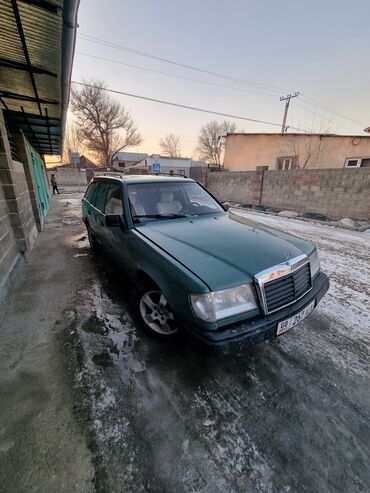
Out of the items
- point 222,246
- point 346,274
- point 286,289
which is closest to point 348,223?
point 346,274

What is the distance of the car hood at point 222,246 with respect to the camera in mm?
1774

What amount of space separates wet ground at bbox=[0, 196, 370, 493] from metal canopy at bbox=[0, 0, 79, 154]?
2999mm

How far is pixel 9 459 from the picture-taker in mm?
1410

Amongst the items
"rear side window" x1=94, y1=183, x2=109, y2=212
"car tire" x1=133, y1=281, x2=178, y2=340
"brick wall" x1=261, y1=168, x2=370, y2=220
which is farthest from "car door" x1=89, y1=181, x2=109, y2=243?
"brick wall" x1=261, y1=168, x2=370, y2=220

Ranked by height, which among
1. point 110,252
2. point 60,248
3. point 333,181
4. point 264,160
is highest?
point 264,160

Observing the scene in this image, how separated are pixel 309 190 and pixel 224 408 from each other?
32.7 feet

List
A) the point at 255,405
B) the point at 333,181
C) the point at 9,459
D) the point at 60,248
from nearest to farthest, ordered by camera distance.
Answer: the point at 9,459, the point at 255,405, the point at 60,248, the point at 333,181

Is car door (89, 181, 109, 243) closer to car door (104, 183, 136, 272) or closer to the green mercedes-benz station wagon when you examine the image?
car door (104, 183, 136, 272)

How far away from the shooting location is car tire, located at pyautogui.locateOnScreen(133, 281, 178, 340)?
7.32ft

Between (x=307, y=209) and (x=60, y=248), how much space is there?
31.2ft

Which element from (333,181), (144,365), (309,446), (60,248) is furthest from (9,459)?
→ (333,181)

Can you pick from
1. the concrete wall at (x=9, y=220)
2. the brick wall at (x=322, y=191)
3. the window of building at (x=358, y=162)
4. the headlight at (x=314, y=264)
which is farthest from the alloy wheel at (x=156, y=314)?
the window of building at (x=358, y=162)

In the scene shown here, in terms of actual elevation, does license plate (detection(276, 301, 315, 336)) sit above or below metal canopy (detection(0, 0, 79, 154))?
below

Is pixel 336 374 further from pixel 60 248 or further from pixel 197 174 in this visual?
pixel 197 174
